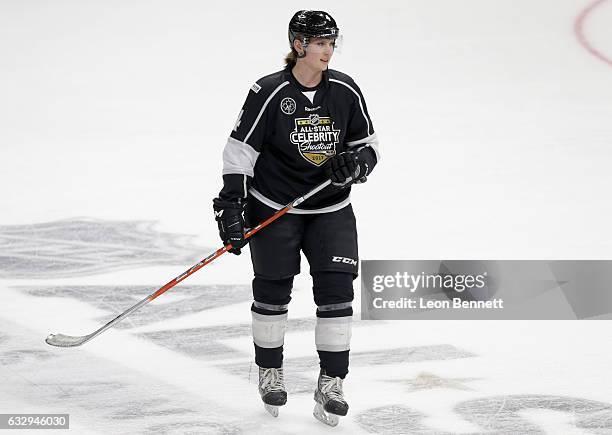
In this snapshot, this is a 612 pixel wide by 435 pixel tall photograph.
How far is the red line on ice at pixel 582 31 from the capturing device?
25.0 feet

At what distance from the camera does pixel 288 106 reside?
11.4 feet

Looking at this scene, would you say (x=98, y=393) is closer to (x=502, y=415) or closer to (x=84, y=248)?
(x=502, y=415)

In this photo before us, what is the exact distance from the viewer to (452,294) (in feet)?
15.1

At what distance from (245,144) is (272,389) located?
0.77 meters

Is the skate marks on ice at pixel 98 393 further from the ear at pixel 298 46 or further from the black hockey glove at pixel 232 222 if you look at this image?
the ear at pixel 298 46

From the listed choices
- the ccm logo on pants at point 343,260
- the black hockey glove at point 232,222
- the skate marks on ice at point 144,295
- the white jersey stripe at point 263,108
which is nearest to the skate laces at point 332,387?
the ccm logo on pants at point 343,260

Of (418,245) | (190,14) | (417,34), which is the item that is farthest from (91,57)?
(418,245)

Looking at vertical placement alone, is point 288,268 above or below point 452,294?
above

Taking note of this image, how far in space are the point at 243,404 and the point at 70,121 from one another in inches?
165

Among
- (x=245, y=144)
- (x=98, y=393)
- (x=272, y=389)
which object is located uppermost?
(x=245, y=144)

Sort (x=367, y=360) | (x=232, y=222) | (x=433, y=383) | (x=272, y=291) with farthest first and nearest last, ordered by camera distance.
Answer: (x=367, y=360) < (x=433, y=383) < (x=272, y=291) < (x=232, y=222)

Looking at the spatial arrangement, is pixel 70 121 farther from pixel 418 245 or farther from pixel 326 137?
pixel 326 137

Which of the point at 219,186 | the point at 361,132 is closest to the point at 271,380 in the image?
the point at 361,132

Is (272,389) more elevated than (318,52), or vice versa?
(318,52)
